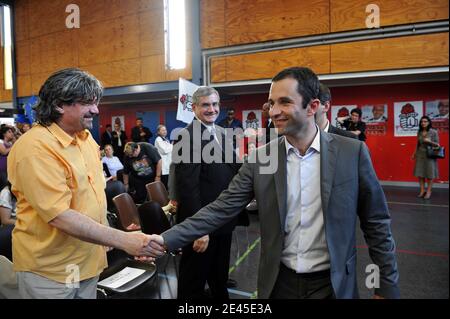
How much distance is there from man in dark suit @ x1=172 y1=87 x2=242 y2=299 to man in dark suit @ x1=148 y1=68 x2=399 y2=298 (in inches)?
35.8

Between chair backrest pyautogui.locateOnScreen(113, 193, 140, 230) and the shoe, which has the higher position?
chair backrest pyautogui.locateOnScreen(113, 193, 140, 230)

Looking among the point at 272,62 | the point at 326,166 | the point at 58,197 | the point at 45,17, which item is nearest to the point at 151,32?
the point at 45,17

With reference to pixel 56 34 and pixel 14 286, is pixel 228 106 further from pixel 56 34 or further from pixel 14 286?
pixel 14 286

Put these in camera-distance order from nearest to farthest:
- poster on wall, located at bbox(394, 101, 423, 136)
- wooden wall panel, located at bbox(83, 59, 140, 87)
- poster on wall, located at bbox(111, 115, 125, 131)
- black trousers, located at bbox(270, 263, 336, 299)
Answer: black trousers, located at bbox(270, 263, 336, 299) < poster on wall, located at bbox(394, 101, 423, 136) < wooden wall panel, located at bbox(83, 59, 140, 87) < poster on wall, located at bbox(111, 115, 125, 131)

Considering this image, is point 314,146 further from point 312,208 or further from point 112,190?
point 112,190

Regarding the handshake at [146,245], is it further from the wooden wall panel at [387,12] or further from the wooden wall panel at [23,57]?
the wooden wall panel at [23,57]

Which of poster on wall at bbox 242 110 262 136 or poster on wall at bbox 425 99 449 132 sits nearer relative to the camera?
poster on wall at bbox 425 99 449 132

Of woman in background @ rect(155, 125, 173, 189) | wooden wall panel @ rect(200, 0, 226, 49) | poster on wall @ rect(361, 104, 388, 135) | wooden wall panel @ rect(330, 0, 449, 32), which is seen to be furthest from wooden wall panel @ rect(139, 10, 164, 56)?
poster on wall @ rect(361, 104, 388, 135)

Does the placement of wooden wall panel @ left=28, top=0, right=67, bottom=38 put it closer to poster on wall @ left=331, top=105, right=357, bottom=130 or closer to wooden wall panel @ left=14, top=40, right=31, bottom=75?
wooden wall panel @ left=14, top=40, right=31, bottom=75

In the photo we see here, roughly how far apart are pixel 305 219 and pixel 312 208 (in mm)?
54

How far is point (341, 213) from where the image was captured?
1271mm

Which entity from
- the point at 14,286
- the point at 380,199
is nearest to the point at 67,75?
the point at 14,286

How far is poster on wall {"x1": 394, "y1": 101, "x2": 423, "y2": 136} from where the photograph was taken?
7.74 metres

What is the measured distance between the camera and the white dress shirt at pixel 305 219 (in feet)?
4.34
